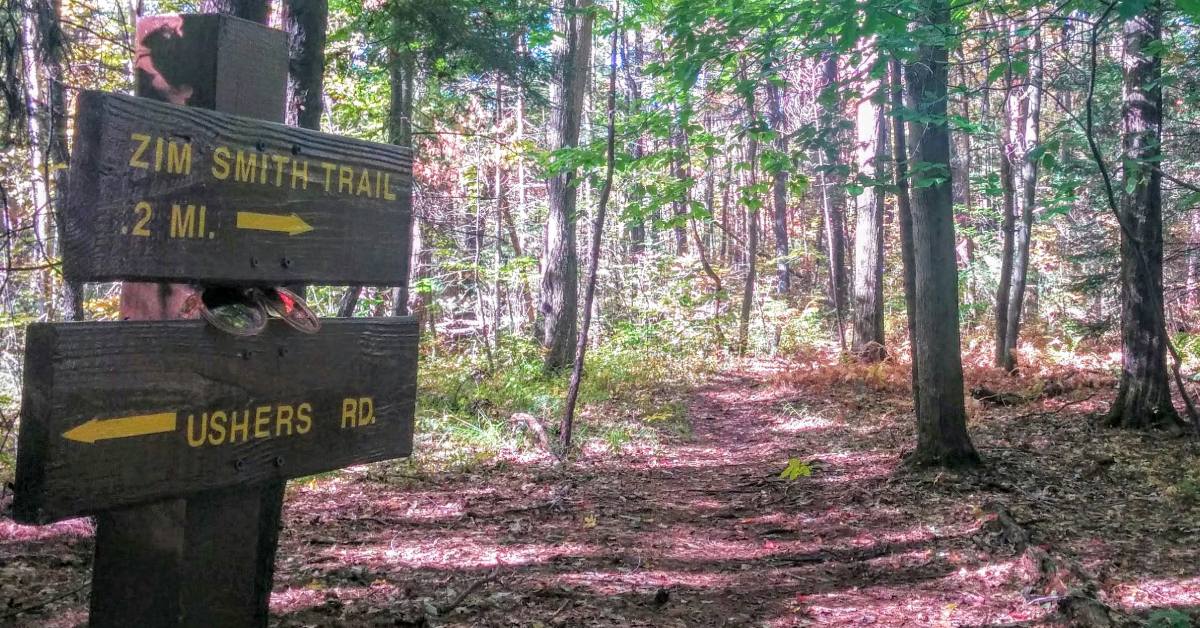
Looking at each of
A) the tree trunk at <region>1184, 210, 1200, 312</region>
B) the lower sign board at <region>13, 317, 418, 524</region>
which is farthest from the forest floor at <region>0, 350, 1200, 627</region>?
the tree trunk at <region>1184, 210, 1200, 312</region>

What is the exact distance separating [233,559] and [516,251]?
65.8 feet

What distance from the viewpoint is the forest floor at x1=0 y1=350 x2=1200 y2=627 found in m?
4.66

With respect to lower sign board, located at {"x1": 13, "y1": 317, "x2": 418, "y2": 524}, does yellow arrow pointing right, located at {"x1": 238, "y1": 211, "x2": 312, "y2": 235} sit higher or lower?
higher

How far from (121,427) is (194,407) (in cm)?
17

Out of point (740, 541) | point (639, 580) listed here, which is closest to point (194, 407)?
point (639, 580)

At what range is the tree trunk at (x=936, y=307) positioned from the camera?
7.90m

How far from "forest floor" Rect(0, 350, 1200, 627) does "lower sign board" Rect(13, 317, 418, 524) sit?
8.21 feet

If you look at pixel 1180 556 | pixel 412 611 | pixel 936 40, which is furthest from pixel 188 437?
pixel 1180 556

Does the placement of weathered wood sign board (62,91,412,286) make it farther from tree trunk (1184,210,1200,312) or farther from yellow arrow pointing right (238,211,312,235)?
tree trunk (1184,210,1200,312)

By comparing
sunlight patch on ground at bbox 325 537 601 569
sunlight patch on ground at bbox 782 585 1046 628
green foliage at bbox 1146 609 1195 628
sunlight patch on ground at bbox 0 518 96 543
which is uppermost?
sunlight patch on ground at bbox 0 518 96 543

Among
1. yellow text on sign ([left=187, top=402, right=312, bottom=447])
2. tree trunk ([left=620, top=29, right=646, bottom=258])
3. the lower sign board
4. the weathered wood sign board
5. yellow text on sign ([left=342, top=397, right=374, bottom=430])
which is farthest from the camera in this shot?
tree trunk ([left=620, top=29, right=646, bottom=258])

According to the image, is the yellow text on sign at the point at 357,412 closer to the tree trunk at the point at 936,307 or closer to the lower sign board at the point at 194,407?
the lower sign board at the point at 194,407

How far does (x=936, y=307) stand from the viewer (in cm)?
811

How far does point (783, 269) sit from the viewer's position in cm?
2428
